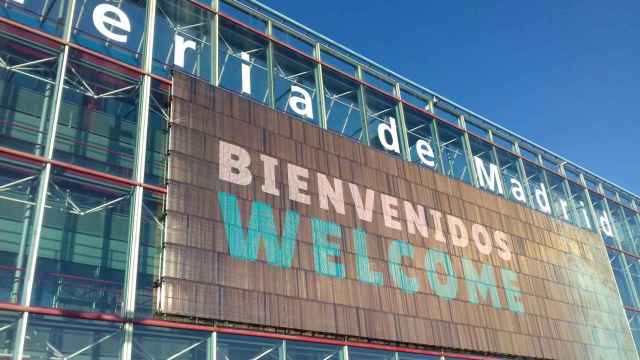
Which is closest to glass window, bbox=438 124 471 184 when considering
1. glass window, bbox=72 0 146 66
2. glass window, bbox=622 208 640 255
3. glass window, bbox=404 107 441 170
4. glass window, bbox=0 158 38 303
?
glass window, bbox=404 107 441 170

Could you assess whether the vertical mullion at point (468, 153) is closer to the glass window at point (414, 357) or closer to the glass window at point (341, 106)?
the glass window at point (341, 106)

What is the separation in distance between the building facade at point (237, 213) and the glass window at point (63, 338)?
0.59ft

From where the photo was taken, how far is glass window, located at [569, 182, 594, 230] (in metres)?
60.8

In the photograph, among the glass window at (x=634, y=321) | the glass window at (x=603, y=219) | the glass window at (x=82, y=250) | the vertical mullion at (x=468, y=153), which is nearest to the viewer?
the glass window at (x=82, y=250)

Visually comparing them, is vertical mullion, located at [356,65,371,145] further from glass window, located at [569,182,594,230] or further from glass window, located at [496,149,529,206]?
glass window, located at [569,182,594,230]

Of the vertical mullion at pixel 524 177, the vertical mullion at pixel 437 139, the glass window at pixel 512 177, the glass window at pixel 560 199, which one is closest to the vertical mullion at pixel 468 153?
the vertical mullion at pixel 437 139

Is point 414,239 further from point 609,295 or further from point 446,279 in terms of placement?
point 609,295

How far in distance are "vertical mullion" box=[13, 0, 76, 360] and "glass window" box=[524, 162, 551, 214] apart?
43298mm

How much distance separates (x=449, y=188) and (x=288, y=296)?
18723 millimetres

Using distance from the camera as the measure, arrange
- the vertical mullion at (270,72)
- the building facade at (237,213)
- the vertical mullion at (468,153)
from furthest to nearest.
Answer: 1. the vertical mullion at (468,153)
2. the vertical mullion at (270,72)
3. the building facade at (237,213)

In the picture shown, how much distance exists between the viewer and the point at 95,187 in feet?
106

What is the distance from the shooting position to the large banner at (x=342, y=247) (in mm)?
27078

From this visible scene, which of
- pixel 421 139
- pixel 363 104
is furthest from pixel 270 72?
pixel 421 139

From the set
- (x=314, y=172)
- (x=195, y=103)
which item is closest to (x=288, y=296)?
(x=314, y=172)
